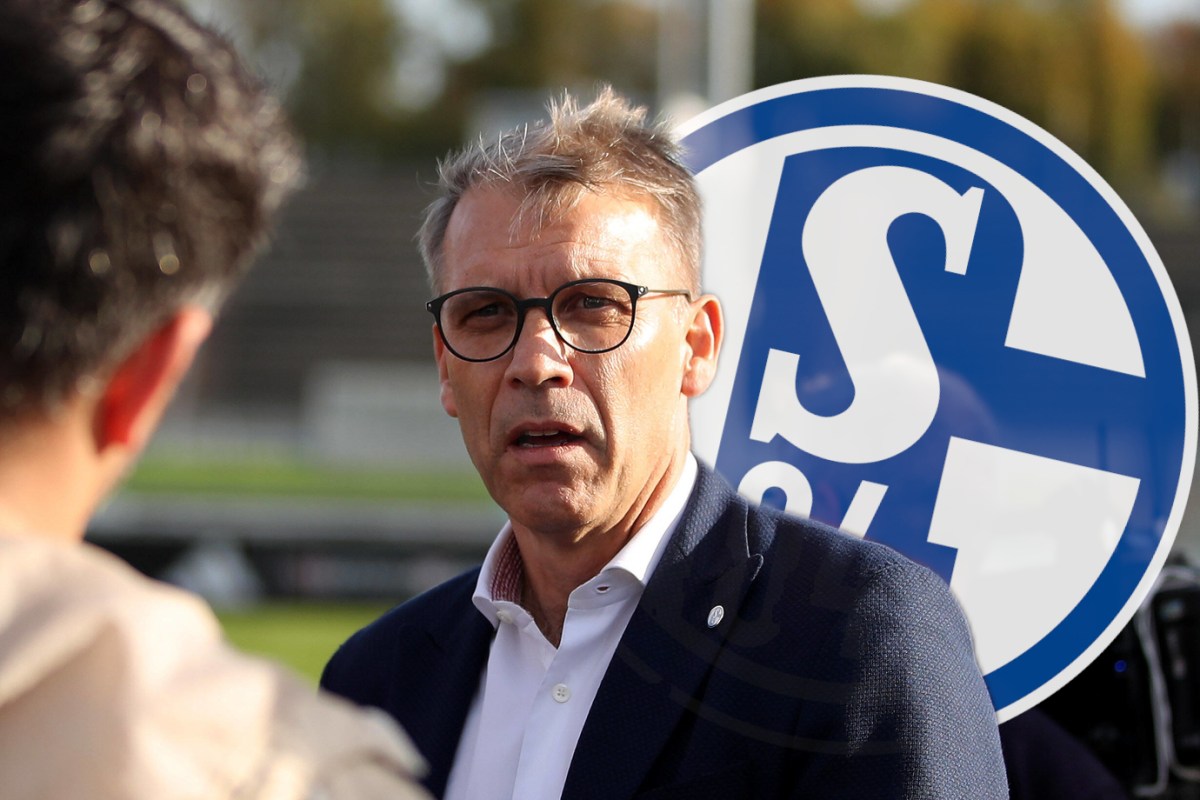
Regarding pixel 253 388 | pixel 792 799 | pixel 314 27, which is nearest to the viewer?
pixel 792 799

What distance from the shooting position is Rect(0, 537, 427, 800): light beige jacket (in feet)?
3.28

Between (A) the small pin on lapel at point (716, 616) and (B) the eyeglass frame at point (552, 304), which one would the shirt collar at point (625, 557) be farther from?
(B) the eyeglass frame at point (552, 304)

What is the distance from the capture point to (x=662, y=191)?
221 centimetres

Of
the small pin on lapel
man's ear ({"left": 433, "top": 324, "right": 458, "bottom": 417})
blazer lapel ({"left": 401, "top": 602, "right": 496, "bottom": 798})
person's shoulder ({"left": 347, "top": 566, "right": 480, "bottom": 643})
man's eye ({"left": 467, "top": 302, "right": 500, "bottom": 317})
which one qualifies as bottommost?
blazer lapel ({"left": 401, "top": 602, "right": 496, "bottom": 798})

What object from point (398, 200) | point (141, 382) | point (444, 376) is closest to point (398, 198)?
point (398, 200)

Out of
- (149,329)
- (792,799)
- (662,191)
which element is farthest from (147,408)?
(662,191)

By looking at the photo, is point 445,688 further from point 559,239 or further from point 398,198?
point 398,198

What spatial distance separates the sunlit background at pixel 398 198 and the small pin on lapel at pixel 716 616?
2.83 feet

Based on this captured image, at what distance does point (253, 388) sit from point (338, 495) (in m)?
12.0

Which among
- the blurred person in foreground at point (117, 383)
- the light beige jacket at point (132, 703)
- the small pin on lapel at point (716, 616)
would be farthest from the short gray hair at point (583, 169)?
the light beige jacket at point (132, 703)

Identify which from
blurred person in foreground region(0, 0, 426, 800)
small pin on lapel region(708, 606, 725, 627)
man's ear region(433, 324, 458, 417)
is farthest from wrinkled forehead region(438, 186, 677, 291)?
blurred person in foreground region(0, 0, 426, 800)

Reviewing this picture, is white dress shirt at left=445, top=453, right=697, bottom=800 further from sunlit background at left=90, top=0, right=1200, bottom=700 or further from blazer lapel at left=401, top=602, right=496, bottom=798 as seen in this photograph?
sunlit background at left=90, top=0, right=1200, bottom=700

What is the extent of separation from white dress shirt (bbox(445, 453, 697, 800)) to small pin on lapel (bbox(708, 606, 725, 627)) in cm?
15

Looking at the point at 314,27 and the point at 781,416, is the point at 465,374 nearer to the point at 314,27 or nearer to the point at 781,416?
the point at 781,416
